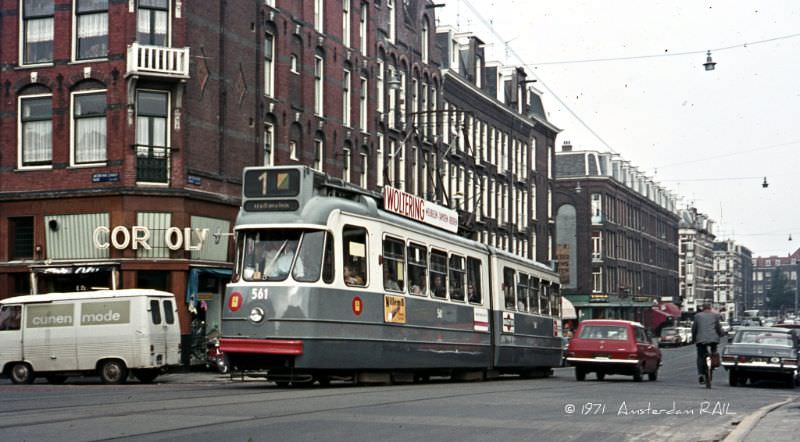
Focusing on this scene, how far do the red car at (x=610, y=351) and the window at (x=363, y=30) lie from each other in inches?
818

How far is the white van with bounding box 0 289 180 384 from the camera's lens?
87.1 ft

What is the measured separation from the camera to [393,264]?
2089 cm

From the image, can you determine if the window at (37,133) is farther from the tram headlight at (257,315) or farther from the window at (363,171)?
the tram headlight at (257,315)

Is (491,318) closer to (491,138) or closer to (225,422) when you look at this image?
(225,422)

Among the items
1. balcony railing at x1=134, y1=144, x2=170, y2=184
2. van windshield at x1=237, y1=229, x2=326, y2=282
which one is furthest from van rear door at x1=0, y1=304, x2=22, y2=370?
van windshield at x1=237, y1=229, x2=326, y2=282

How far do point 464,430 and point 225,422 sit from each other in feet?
8.30

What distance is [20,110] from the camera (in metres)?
34.1

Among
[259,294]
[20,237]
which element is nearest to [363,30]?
[20,237]

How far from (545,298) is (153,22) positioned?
13628 mm

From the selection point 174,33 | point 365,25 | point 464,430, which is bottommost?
point 464,430

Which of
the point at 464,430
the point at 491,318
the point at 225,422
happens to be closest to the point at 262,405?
the point at 225,422

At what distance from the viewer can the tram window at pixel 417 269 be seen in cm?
2173

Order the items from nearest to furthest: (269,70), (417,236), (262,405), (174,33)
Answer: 1. (262,405)
2. (417,236)
3. (174,33)
4. (269,70)

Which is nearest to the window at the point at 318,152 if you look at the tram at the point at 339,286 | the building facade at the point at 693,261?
the tram at the point at 339,286
